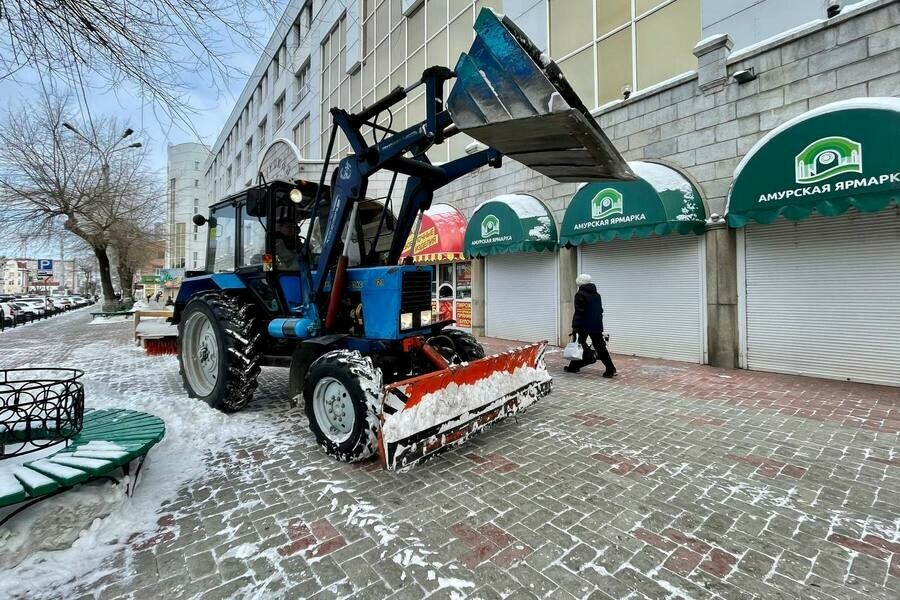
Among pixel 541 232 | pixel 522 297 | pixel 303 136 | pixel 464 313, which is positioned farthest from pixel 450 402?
pixel 303 136

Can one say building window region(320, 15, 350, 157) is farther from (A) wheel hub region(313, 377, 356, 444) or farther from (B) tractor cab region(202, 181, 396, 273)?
(A) wheel hub region(313, 377, 356, 444)

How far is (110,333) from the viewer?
51.0 ft

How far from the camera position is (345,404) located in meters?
3.76

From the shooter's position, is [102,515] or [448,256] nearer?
[102,515]

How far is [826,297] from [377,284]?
23.6ft

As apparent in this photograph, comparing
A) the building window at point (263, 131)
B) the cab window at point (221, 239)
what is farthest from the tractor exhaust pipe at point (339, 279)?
the building window at point (263, 131)

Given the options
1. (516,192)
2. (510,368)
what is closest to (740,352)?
(510,368)

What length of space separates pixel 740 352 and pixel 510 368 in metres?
5.70

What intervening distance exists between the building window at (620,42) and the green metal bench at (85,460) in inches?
408

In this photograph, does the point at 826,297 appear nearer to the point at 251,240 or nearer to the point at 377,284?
the point at 377,284

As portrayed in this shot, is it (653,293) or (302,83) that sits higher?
(302,83)

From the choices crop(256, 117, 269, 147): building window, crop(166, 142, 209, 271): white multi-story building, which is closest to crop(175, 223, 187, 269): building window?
crop(166, 142, 209, 271): white multi-story building

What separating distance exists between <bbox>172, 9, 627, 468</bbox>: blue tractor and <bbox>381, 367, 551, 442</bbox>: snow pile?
14 mm

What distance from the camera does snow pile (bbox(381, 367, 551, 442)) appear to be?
3.17 m
